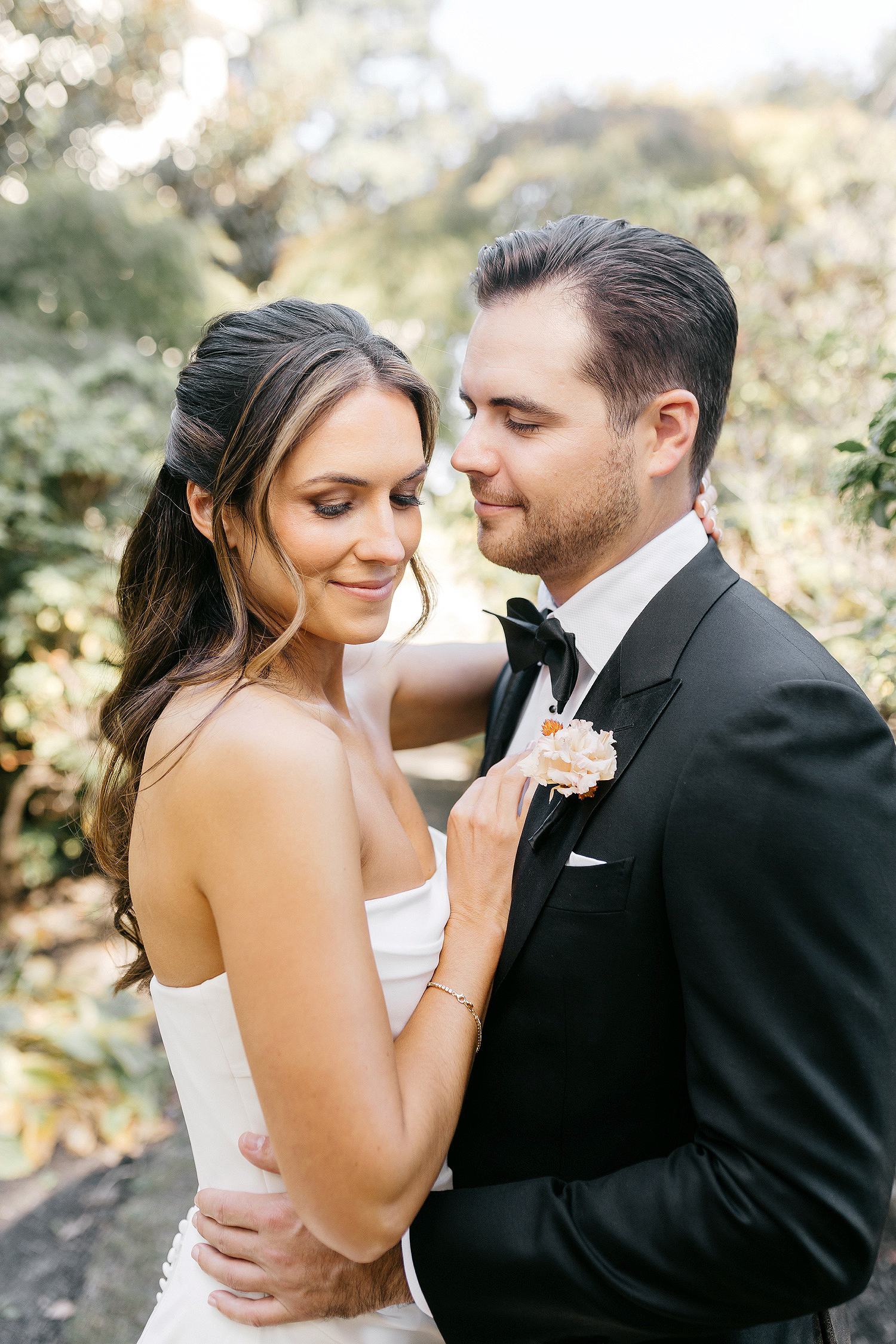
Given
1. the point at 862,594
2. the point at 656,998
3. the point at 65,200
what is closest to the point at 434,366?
the point at 65,200

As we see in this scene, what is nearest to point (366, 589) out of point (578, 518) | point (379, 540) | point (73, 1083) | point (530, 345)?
point (379, 540)

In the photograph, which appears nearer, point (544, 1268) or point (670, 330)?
point (544, 1268)

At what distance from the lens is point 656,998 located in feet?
4.99

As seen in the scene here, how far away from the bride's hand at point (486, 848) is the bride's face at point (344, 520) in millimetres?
391

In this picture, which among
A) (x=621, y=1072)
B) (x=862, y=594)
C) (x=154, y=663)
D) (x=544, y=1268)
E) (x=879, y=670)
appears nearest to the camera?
(x=544, y=1268)

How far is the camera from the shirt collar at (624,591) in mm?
1890

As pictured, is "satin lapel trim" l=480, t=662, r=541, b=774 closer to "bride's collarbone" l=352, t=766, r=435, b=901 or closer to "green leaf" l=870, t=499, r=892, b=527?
"bride's collarbone" l=352, t=766, r=435, b=901

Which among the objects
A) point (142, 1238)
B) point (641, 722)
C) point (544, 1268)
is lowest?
point (142, 1238)

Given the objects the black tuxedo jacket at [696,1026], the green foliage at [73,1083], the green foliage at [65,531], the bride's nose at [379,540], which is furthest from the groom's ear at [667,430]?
the green foliage at [65,531]

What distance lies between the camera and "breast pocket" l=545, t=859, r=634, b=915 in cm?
151

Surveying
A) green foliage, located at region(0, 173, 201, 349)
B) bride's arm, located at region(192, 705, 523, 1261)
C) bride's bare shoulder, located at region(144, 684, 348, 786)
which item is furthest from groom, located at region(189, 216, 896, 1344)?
green foliage, located at region(0, 173, 201, 349)

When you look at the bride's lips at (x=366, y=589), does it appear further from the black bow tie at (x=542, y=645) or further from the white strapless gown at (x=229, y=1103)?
the white strapless gown at (x=229, y=1103)

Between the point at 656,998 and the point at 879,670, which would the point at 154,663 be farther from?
the point at 879,670

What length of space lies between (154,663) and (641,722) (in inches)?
40.3
